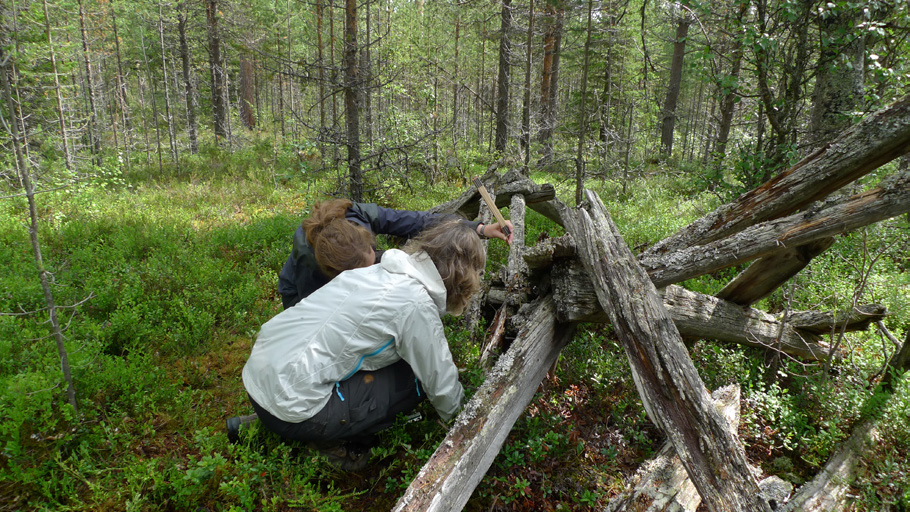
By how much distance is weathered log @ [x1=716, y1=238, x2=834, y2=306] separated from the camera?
11.5 feet

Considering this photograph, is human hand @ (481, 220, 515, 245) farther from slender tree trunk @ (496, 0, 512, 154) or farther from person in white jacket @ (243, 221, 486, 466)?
slender tree trunk @ (496, 0, 512, 154)

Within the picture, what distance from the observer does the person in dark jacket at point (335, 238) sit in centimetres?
331

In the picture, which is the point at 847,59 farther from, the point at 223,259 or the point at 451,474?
the point at 223,259

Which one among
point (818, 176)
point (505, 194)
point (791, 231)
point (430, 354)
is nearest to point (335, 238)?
point (430, 354)

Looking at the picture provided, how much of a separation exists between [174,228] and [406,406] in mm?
5660

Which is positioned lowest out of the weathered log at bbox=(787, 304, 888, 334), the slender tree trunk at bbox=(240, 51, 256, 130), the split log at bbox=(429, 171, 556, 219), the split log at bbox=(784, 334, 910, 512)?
the split log at bbox=(784, 334, 910, 512)

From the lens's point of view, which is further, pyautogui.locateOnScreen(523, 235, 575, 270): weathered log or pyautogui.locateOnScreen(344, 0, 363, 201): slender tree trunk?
pyautogui.locateOnScreen(344, 0, 363, 201): slender tree trunk

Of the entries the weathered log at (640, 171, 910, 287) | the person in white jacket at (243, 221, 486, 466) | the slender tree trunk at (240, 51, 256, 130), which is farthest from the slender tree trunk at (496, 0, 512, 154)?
the slender tree trunk at (240, 51, 256, 130)

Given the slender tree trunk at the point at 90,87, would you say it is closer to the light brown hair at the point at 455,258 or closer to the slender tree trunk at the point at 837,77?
the light brown hair at the point at 455,258

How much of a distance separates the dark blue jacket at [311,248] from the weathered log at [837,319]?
3.02 metres

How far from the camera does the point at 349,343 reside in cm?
263

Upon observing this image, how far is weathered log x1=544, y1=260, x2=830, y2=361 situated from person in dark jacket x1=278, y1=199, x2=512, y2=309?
1070 millimetres

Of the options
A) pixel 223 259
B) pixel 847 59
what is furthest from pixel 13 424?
pixel 847 59

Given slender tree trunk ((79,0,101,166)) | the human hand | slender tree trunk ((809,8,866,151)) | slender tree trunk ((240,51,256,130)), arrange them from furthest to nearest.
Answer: slender tree trunk ((240,51,256,130)) → slender tree trunk ((79,0,101,166)) → slender tree trunk ((809,8,866,151)) → the human hand
